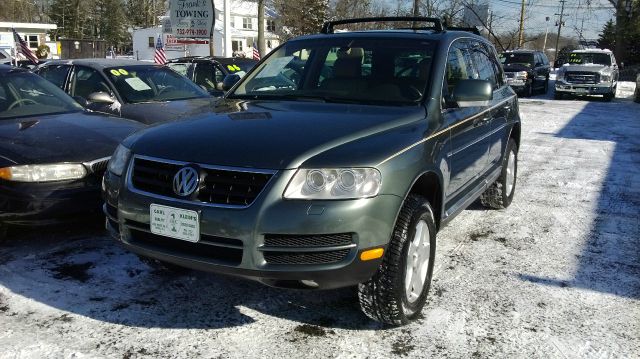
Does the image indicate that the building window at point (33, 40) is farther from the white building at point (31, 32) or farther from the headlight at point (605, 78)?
the headlight at point (605, 78)

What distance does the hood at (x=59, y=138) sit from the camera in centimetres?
427

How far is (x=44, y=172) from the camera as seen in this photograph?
419 centimetres

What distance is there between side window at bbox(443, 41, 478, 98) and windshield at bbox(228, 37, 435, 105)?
0.57 ft

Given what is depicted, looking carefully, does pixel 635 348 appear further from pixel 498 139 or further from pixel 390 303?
pixel 498 139

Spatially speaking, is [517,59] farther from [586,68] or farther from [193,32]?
[193,32]

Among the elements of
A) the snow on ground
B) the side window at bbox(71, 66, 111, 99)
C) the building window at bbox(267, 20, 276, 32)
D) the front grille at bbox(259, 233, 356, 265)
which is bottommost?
the snow on ground

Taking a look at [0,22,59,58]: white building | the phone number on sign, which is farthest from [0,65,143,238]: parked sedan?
[0,22,59,58]: white building

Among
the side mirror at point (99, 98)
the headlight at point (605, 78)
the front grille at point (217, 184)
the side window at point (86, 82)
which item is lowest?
the front grille at point (217, 184)

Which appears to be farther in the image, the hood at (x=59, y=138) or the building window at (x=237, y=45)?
the building window at (x=237, y=45)

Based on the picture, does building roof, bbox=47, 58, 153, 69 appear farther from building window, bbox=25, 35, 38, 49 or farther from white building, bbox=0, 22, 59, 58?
building window, bbox=25, 35, 38, 49

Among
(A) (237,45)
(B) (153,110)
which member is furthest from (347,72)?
(A) (237,45)

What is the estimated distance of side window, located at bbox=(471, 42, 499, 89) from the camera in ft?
16.0

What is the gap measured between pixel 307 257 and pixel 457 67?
221 centimetres

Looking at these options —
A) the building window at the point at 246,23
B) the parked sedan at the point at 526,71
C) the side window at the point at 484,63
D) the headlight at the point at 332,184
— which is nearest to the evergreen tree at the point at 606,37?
the parked sedan at the point at 526,71
